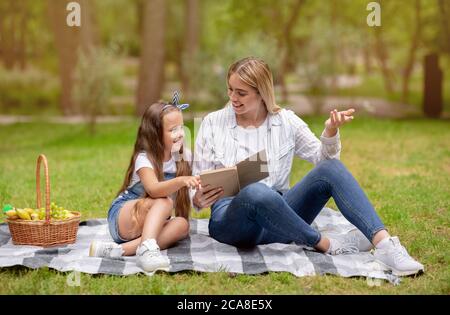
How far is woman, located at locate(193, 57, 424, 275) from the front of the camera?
171 inches

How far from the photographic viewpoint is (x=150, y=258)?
4230 mm

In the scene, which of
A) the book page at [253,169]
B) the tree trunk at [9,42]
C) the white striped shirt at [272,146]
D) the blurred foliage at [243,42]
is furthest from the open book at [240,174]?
the tree trunk at [9,42]

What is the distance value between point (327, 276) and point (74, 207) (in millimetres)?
3054

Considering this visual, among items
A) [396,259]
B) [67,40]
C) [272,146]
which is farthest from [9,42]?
[396,259]

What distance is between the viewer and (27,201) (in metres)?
6.84

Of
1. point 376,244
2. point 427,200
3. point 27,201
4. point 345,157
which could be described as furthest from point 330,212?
point 345,157

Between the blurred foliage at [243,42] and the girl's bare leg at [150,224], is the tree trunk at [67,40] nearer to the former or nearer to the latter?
the blurred foliage at [243,42]

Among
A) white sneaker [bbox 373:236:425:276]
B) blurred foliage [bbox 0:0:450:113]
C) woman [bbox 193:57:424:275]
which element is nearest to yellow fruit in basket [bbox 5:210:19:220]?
woman [bbox 193:57:424:275]

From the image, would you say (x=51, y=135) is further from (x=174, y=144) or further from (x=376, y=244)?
(x=376, y=244)

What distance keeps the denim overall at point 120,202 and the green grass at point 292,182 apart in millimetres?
621

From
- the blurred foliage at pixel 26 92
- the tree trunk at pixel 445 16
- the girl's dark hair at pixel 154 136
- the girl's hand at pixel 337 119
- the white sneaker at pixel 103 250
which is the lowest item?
the blurred foliage at pixel 26 92

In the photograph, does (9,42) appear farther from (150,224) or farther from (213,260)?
(213,260)

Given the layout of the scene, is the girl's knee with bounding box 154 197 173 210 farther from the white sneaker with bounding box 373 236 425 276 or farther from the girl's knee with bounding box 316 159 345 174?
the white sneaker with bounding box 373 236 425 276

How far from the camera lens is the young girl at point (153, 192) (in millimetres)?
4535
